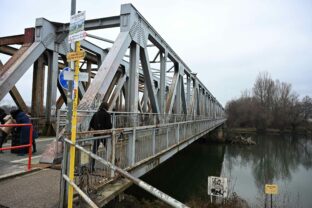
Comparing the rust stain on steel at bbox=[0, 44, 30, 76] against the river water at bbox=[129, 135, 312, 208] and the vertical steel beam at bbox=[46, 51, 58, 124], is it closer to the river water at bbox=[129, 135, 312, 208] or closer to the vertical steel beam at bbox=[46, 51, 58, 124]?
the vertical steel beam at bbox=[46, 51, 58, 124]

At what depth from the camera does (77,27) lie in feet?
12.4

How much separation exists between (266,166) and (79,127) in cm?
2505

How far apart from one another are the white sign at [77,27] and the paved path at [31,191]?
8.66 feet

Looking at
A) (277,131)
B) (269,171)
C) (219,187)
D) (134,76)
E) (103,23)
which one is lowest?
(269,171)

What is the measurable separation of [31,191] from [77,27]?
2981 mm

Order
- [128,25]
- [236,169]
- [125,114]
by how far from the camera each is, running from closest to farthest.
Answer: [125,114] < [128,25] < [236,169]

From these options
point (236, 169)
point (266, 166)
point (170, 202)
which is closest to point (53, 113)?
point (170, 202)

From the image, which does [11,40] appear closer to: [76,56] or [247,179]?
[76,56]

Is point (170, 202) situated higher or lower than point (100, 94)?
lower

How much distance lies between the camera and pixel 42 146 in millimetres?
8906

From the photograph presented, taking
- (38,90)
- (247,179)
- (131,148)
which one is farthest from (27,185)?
(247,179)

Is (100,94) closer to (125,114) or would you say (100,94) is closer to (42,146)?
(125,114)

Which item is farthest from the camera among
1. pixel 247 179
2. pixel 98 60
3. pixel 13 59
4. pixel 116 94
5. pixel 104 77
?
pixel 247 179

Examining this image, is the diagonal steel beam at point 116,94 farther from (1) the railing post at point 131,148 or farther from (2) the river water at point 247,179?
(1) the railing post at point 131,148
